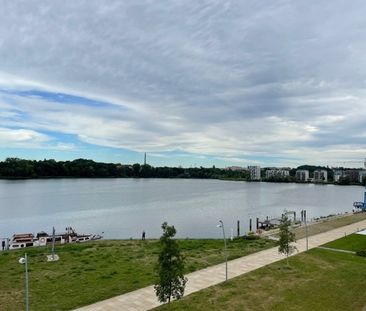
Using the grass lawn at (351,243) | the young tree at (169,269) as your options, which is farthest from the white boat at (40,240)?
the young tree at (169,269)

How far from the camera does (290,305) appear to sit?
21.1 m

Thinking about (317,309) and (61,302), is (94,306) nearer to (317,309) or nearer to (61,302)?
(61,302)

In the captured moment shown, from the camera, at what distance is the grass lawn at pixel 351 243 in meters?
38.5

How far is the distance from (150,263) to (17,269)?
1032 cm

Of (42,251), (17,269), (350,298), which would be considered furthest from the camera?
(42,251)

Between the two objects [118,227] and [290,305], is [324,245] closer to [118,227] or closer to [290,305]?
[290,305]

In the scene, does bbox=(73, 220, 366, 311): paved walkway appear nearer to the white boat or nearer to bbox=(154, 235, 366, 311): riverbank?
bbox=(154, 235, 366, 311): riverbank

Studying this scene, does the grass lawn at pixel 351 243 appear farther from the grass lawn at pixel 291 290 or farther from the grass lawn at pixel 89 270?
the grass lawn at pixel 291 290

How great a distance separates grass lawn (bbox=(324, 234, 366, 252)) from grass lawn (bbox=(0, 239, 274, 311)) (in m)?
6.80

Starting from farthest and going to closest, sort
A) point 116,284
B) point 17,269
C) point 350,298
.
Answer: point 17,269 < point 116,284 < point 350,298

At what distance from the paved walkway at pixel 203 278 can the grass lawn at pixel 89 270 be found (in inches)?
32.8

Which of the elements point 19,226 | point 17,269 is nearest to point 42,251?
point 17,269

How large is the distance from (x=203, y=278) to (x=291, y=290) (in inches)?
238

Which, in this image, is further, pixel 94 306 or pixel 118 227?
pixel 118 227
